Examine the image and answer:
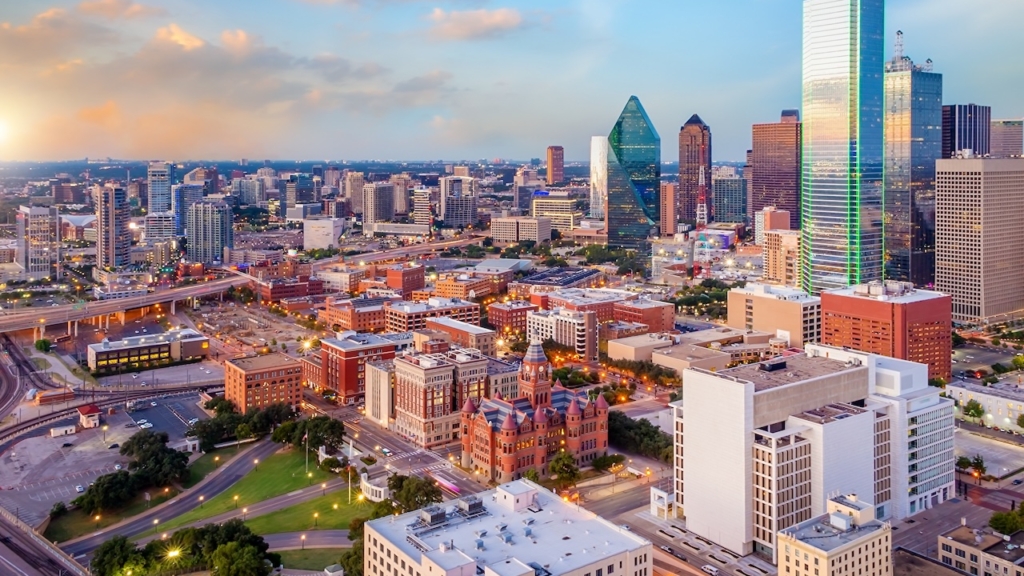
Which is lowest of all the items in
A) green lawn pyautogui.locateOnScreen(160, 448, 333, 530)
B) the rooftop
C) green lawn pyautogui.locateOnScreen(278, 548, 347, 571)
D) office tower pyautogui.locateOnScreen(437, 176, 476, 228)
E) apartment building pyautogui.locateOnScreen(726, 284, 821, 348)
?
green lawn pyautogui.locateOnScreen(278, 548, 347, 571)

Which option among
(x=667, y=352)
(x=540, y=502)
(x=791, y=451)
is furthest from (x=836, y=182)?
(x=540, y=502)

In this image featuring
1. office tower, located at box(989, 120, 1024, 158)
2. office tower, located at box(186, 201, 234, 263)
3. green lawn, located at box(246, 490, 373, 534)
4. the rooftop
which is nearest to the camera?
green lawn, located at box(246, 490, 373, 534)

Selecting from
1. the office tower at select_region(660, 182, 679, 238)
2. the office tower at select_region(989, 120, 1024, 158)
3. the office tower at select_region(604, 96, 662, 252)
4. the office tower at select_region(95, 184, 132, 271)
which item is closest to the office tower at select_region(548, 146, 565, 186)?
the office tower at select_region(660, 182, 679, 238)

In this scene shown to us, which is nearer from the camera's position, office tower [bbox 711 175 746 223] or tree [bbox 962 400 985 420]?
tree [bbox 962 400 985 420]

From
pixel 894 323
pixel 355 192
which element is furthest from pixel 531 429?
pixel 355 192

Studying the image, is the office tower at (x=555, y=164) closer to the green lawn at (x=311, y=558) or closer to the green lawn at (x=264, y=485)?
the green lawn at (x=264, y=485)

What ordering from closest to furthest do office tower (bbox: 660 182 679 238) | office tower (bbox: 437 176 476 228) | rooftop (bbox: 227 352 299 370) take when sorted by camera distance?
rooftop (bbox: 227 352 299 370) → office tower (bbox: 660 182 679 238) → office tower (bbox: 437 176 476 228)

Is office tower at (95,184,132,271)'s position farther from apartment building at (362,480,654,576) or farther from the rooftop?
apartment building at (362,480,654,576)
